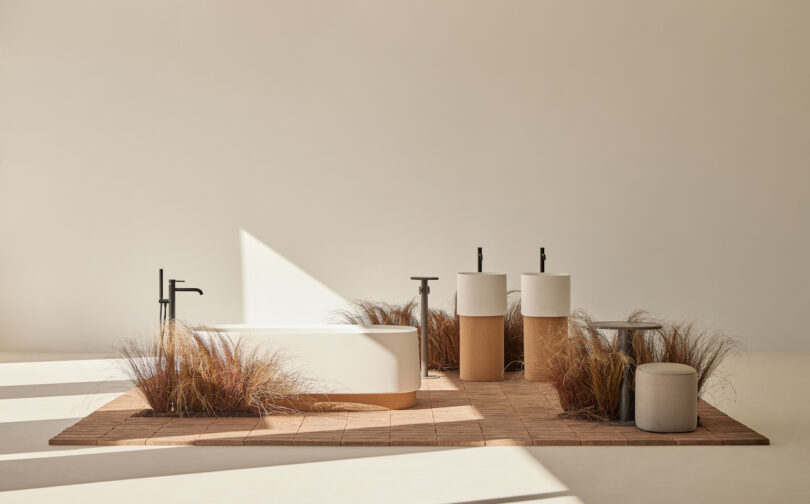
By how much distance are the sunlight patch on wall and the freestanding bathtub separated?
3.16 m

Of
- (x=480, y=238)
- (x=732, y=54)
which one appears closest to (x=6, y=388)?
(x=480, y=238)

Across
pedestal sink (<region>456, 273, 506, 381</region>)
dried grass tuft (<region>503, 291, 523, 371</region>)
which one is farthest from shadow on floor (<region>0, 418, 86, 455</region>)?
dried grass tuft (<region>503, 291, 523, 371</region>)

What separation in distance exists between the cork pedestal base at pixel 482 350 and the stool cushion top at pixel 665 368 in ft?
6.04

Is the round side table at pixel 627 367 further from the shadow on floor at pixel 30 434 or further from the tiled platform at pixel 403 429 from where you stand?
the shadow on floor at pixel 30 434

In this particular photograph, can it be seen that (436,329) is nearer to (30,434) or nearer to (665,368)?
(665,368)

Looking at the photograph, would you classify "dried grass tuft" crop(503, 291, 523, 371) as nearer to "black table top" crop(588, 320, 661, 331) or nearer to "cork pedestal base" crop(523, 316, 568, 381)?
"cork pedestal base" crop(523, 316, 568, 381)

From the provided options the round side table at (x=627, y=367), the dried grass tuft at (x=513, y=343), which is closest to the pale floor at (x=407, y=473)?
the round side table at (x=627, y=367)

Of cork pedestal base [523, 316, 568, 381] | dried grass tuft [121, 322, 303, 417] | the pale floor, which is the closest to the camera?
the pale floor

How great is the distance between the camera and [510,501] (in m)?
3.54

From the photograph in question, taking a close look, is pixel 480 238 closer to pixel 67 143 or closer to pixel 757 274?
pixel 757 274

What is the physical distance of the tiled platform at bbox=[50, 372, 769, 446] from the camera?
453 cm

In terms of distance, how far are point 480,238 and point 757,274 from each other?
2409mm

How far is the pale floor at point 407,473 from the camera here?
362 cm

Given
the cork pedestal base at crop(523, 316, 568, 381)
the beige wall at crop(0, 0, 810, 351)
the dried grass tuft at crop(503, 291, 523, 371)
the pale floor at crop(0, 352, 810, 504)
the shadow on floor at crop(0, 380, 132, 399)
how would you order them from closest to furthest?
the pale floor at crop(0, 352, 810, 504)
the shadow on floor at crop(0, 380, 132, 399)
the cork pedestal base at crop(523, 316, 568, 381)
the dried grass tuft at crop(503, 291, 523, 371)
the beige wall at crop(0, 0, 810, 351)
